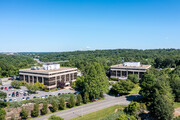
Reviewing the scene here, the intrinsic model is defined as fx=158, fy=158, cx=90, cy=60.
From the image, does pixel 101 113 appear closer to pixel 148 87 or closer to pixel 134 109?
pixel 134 109

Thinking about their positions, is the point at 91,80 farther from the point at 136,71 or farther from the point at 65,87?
the point at 136,71

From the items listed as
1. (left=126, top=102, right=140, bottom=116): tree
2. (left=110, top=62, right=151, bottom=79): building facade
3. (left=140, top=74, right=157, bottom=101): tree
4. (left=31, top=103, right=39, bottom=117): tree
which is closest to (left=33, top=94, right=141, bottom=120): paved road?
(left=31, top=103, right=39, bottom=117): tree

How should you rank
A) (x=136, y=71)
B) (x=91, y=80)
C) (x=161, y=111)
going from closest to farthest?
(x=161, y=111) < (x=91, y=80) < (x=136, y=71)

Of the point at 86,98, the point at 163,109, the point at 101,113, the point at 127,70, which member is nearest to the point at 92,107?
the point at 86,98

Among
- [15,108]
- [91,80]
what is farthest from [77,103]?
[15,108]

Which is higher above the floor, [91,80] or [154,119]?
[91,80]

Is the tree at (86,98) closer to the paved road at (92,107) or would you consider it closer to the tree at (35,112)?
the paved road at (92,107)
